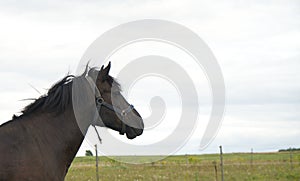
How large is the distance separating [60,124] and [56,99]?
0.32m

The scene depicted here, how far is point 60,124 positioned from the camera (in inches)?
233

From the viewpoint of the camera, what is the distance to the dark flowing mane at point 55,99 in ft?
19.2

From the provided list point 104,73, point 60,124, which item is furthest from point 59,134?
point 104,73

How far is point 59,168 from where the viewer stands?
5664 millimetres

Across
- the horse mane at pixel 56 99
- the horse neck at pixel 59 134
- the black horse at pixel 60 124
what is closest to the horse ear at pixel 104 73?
the black horse at pixel 60 124

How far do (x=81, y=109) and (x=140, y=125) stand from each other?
2.79ft

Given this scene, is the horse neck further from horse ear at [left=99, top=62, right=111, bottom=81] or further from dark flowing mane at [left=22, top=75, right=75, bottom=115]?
horse ear at [left=99, top=62, right=111, bottom=81]

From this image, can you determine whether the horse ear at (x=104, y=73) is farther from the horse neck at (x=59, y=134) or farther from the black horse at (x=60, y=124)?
the horse neck at (x=59, y=134)

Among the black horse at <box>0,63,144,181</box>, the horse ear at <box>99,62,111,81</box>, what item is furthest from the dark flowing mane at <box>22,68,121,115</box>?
the horse ear at <box>99,62,111,81</box>

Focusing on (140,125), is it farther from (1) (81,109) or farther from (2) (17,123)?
(2) (17,123)

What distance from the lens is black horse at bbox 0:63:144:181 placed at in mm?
5348

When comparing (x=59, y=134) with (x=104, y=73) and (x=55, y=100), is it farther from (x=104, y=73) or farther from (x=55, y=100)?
(x=104, y=73)

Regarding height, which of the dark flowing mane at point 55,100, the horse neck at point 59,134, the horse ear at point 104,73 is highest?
the horse ear at point 104,73

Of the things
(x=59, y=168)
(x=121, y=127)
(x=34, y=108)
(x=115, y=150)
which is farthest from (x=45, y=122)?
(x=115, y=150)
